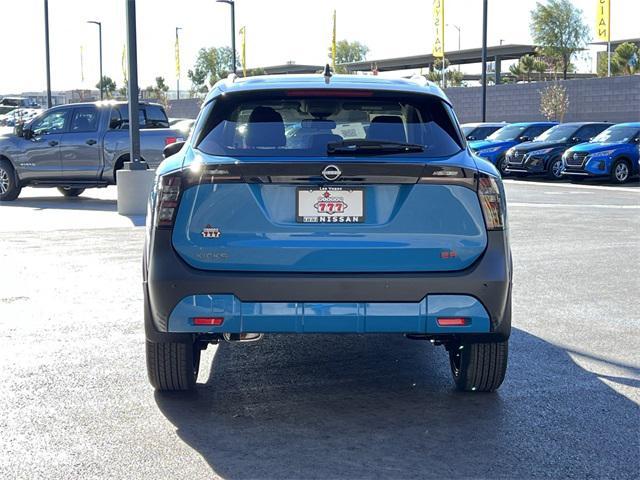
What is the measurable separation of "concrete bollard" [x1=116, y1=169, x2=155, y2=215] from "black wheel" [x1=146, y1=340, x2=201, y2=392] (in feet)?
36.7

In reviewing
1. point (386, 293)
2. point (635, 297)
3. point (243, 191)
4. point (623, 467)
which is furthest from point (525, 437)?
point (635, 297)

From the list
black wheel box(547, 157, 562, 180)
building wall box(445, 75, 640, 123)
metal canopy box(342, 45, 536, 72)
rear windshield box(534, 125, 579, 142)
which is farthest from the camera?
metal canopy box(342, 45, 536, 72)

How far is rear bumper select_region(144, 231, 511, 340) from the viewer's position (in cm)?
491

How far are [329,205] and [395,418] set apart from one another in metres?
1.18

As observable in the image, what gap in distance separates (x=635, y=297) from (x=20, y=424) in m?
5.81

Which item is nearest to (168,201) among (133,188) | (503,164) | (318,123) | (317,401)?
(318,123)

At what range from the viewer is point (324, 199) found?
4.95m

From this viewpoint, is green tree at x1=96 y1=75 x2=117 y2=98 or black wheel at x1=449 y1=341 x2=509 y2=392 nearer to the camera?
black wheel at x1=449 y1=341 x2=509 y2=392

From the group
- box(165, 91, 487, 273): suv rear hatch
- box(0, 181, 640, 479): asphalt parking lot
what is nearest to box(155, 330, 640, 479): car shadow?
box(0, 181, 640, 479): asphalt parking lot

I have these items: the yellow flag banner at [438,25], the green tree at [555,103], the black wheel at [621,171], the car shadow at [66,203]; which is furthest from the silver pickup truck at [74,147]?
the green tree at [555,103]

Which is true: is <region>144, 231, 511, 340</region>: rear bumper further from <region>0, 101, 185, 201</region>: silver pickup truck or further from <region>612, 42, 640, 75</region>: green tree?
<region>612, 42, 640, 75</region>: green tree

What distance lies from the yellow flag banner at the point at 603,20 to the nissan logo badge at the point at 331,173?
126 feet

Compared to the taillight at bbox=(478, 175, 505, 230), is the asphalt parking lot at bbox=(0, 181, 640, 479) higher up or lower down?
lower down

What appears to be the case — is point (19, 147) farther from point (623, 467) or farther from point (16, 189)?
point (623, 467)
